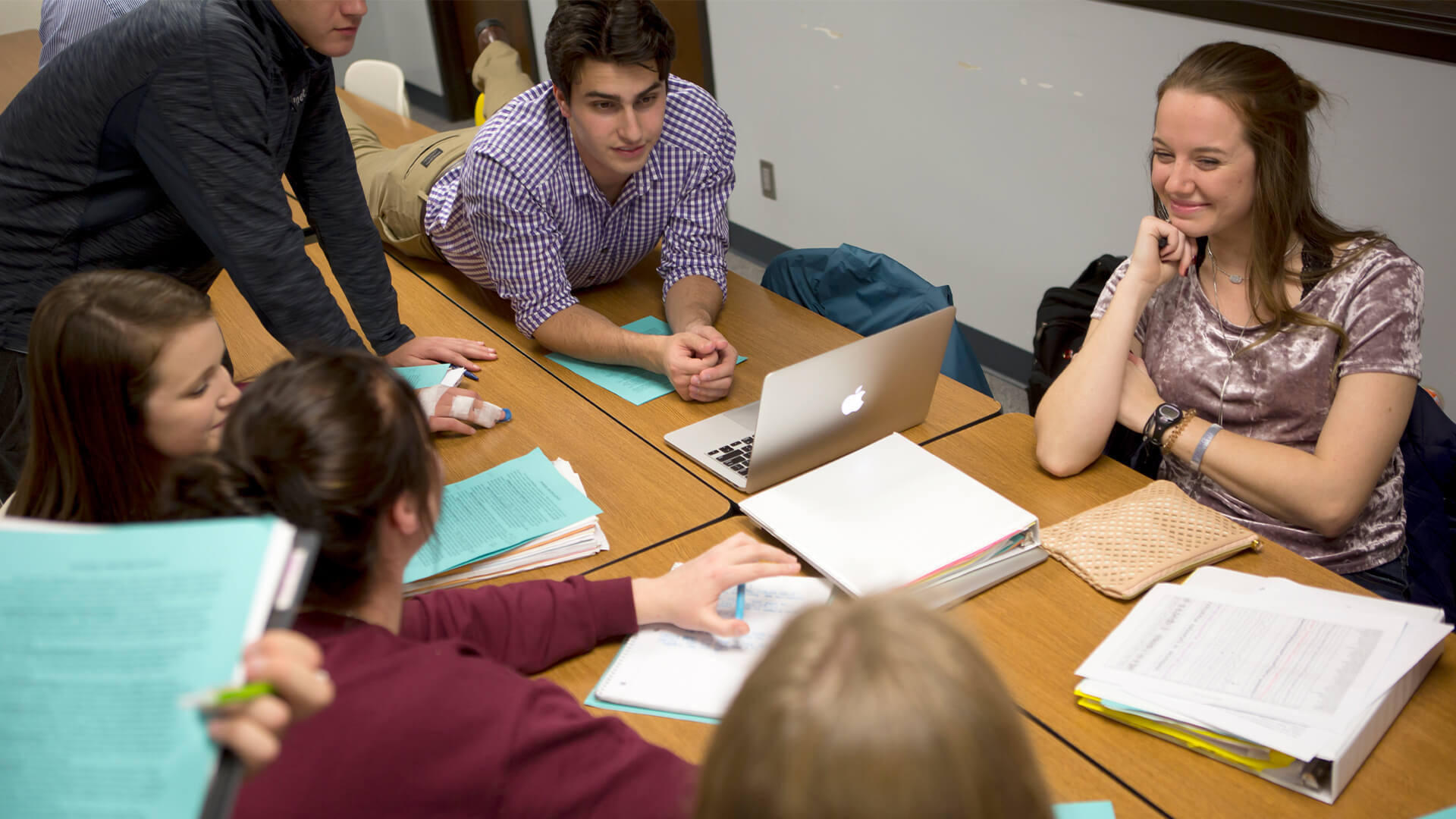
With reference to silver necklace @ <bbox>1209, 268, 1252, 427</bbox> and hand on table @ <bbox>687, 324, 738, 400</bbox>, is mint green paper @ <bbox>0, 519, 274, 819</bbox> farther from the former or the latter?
silver necklace @ <bbox>1209, 268, 1252, 427</bbox>

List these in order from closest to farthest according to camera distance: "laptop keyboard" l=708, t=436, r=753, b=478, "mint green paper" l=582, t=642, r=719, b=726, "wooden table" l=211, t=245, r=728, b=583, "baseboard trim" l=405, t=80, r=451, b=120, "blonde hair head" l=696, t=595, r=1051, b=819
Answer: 1. "blonde hair head" l=696, t=595, r=1051, b=819
2. "mint green paper" l=582, t=642, r=719, b=726
3. "wooden table" l=211, t=245, r=728, b=583
4. "laptop keyboard" l=708, t=436, r=753, b=478
5. "baseboard trim" l=405, t=80, r=451, b=120

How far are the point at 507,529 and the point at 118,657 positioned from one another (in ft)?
2.59

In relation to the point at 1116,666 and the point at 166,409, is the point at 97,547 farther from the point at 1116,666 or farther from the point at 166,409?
the point at 1116,666

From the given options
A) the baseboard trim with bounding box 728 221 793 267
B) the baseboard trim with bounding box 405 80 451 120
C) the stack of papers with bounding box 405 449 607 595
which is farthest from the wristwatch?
the baseboard trim with bounding box 405 80 451 120

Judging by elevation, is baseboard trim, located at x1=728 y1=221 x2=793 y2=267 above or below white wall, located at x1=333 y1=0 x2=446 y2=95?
below

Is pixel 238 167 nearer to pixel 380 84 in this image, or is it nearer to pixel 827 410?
pixel 827 410

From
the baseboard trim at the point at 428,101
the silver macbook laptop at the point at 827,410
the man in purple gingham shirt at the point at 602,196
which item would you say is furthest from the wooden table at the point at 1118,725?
the baseboard trim at the point at 428,101

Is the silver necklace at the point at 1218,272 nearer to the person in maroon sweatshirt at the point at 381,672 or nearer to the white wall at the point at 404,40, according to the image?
the person in maroon sweatshirt at the point at 381,672

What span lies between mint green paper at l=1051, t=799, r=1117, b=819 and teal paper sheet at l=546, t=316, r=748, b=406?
3.45 feet

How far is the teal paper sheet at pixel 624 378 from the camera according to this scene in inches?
73.3

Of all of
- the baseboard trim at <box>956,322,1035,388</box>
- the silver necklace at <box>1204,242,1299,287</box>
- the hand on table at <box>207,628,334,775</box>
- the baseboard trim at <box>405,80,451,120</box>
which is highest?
the hand on table at <box>207,628,334,775</box>

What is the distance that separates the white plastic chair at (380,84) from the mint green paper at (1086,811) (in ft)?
10.4

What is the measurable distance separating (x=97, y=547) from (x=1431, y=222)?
2520mm

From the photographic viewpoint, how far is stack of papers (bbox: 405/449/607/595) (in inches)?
53.7
